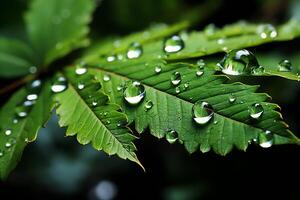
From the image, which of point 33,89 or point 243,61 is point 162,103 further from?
point 33,89

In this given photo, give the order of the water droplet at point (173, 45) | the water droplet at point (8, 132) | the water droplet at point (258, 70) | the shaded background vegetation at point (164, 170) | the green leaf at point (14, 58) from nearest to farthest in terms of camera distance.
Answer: the water droplet at point (258, 70) → the water droplet at point (8, 132) → the water droplet at point (173, 45) → the green leaf at point (14, 58) → the shaded background vegetation at point (164, 170)

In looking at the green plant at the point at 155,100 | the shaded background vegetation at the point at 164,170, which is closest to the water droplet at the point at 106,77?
the green plant at the point at 155,100

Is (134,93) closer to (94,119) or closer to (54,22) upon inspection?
(94,119)

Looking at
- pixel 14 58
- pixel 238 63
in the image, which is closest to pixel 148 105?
pixel 238 63

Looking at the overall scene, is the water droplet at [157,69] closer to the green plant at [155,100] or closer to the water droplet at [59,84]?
the green plant at [155,100]

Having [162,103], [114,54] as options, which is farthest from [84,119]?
[114,54]

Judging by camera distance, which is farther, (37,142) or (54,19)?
(37,142)

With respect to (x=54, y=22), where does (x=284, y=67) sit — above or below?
below
